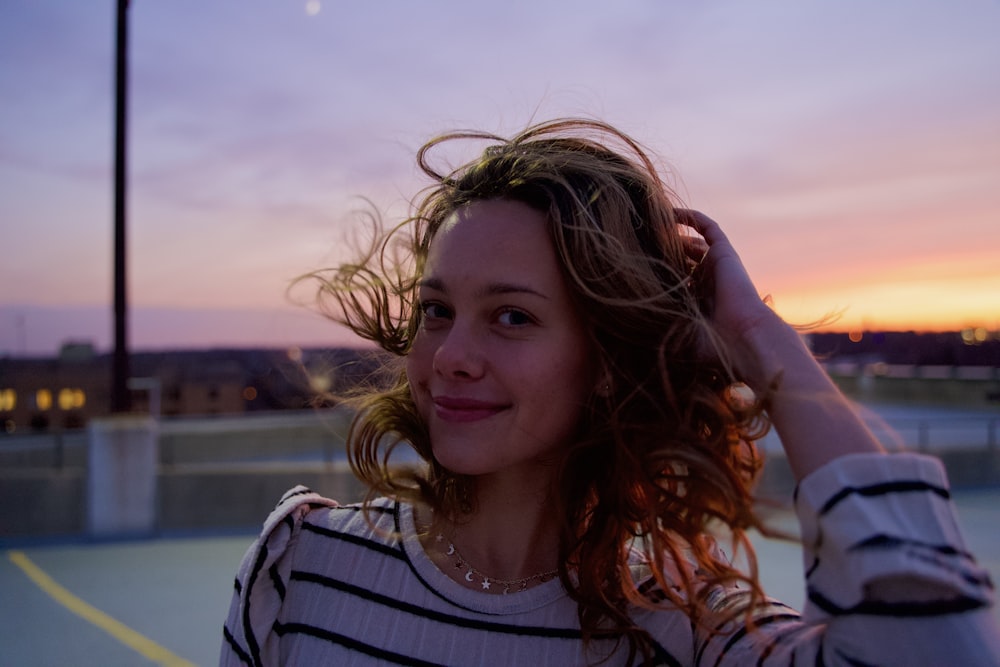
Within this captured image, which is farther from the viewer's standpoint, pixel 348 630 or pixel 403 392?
pixel 403 392

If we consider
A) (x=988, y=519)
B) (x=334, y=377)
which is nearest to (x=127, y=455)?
(x=334, y=377)

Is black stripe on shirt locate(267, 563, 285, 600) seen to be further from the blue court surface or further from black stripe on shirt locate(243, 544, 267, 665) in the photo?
the blue court surface

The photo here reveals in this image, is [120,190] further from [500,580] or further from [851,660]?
[851,660]

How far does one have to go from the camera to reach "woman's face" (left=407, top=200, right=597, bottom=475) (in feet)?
5.49

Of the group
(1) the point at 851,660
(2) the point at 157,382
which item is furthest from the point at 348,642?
(2) the point at 157,382

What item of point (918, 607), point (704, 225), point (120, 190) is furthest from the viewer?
point (120, 190)

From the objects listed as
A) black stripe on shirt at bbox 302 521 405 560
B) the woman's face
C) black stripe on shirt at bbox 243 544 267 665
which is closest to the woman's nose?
the woman's face

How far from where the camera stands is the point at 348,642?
1.70 meters

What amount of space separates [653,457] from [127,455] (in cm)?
735

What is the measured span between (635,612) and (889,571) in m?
0.61

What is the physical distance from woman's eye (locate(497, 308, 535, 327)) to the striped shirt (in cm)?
56

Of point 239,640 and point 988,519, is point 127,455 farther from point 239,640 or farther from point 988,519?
point 988,519

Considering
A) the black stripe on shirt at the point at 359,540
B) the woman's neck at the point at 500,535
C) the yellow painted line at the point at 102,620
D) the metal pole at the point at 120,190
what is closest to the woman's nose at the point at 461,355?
the woman's neck at the point at 500,535

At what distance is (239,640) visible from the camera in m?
1.69
